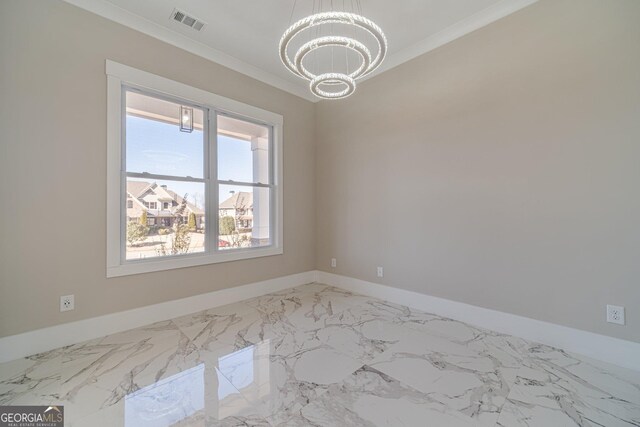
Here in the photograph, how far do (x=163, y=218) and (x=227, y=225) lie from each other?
0.76m

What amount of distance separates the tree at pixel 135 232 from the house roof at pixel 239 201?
876 mm

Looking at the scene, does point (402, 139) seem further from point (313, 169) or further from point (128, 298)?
point (128, 298)

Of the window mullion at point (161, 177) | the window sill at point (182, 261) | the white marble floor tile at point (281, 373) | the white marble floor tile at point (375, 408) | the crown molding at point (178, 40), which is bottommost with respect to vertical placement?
the white marble floor tile at point (375, 408)

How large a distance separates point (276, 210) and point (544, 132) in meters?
3.17

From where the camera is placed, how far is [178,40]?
2896 millimetres

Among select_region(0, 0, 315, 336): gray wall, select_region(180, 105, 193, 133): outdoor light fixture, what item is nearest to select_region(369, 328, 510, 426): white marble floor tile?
select_region(0, 0, 315, 336): gray wall

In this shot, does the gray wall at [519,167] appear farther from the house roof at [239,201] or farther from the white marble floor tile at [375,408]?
the house roof at [239,201]

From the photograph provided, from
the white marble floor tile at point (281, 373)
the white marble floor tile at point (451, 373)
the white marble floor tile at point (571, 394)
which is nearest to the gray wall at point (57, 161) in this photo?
the white marble floor tile at point (281, 373)

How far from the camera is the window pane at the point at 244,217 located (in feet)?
11.2

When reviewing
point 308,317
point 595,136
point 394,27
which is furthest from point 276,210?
point 595,136

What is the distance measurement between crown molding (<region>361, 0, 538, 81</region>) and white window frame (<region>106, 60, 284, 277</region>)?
1.79 meters

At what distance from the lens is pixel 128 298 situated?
102 inches

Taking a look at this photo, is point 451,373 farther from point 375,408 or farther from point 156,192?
point 156,192

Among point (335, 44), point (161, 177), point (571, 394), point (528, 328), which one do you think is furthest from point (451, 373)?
point (161, 177)
